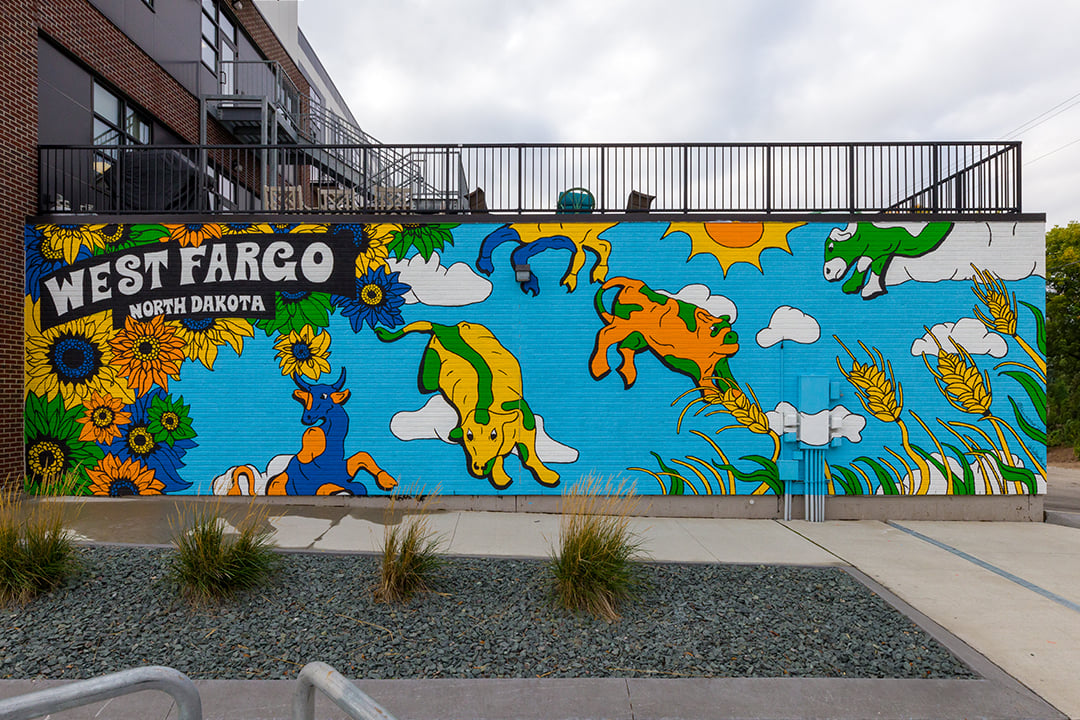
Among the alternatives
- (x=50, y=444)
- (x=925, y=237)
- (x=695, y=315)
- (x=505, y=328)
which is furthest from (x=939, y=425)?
(x=50, y=444)

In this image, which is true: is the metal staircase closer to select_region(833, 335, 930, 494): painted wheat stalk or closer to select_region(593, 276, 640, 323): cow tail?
select_region(593, 276, 640, 323): cow tail

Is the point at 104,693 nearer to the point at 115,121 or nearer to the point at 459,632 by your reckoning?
the point at 459,632

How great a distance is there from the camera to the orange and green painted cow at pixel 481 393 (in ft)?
26.8

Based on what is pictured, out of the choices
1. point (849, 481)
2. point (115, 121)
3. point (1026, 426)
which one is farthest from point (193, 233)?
point (1026, 426)

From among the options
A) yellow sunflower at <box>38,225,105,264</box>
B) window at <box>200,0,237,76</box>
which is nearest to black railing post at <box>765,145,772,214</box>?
yellow sunflower at <box>38,225,105,264</box>

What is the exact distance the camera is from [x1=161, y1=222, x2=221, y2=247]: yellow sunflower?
8344 millimetres

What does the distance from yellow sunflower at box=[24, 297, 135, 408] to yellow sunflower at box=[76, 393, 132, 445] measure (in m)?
0.10

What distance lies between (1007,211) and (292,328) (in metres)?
10.9

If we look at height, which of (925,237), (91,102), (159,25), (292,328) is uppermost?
(159,25)

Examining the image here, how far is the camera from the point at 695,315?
8219 mm

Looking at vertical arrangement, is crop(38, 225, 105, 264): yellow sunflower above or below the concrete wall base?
above

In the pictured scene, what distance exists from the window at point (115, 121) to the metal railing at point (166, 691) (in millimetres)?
11761

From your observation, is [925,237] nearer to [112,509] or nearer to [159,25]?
[112,509]

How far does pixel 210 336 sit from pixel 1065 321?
108 ft
